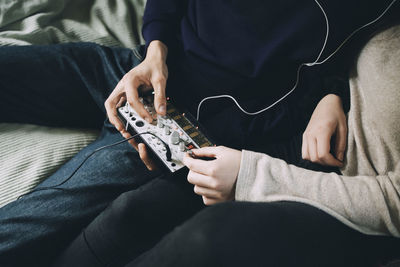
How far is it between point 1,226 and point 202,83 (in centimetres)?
59

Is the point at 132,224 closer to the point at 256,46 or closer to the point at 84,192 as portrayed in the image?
the point at 84,192

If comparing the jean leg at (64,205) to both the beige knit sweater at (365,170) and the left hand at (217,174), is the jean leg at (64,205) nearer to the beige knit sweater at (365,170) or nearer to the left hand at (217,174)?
the left hand at (217,174)

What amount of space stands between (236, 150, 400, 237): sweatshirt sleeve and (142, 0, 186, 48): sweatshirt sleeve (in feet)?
1.59

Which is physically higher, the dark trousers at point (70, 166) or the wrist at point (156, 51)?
the wrist at point (156, 51)

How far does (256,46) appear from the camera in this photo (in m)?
0.70

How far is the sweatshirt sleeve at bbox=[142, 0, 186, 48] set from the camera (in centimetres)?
78

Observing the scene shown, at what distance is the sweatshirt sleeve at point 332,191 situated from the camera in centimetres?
45

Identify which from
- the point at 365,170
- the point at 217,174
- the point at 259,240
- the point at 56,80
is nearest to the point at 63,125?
the point at 56,80

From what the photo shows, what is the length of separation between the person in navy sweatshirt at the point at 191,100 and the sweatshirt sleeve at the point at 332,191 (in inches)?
3.3

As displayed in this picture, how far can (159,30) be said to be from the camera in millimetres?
784

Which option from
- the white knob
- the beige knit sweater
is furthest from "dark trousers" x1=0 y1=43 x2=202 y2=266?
the beige knit sweater

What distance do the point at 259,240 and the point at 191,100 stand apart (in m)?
0.47

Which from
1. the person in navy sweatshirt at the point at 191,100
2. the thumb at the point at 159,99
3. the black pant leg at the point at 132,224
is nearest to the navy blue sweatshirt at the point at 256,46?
the person in navy sweatshirt at the point at 191,100

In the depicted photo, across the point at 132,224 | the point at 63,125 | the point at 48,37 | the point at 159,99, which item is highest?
the point at 48,37
